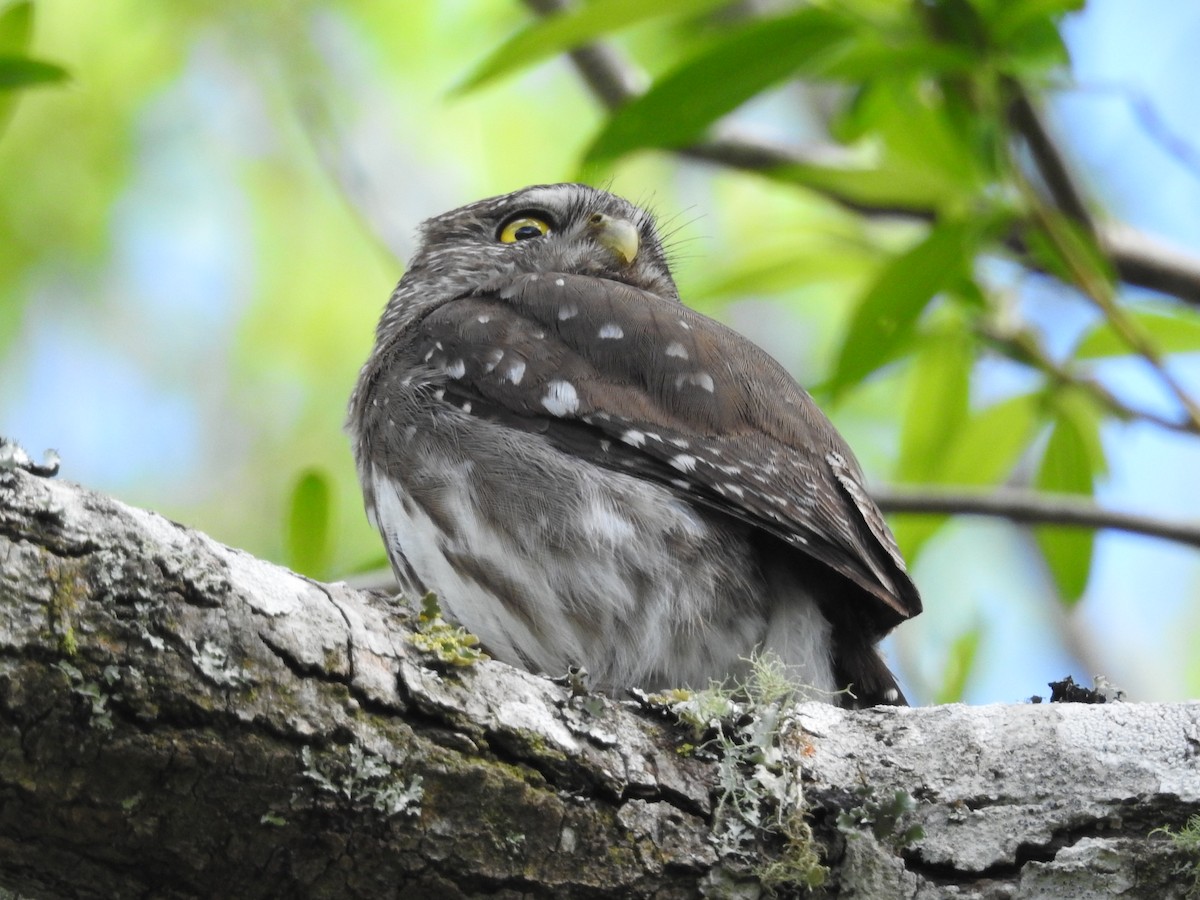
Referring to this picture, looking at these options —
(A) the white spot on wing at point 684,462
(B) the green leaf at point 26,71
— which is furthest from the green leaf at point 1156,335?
(B) the green leaf at point 26,71

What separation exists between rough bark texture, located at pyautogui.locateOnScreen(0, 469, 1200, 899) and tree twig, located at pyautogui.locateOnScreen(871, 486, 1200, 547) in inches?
60.0

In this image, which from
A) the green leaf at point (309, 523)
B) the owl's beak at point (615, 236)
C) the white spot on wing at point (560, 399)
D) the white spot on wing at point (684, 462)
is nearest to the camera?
the white spot on wing at point (684, 462)

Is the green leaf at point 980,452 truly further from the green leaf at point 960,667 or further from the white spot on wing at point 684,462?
the white spot on wing at point 684,462

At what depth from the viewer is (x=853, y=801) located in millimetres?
3074

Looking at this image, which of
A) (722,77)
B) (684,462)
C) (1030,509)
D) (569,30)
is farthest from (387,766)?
(1030,509)

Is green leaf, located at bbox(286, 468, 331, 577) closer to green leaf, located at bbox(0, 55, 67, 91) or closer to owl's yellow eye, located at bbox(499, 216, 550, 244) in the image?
green leaf, located at bbox(0, 55, 67, 91)

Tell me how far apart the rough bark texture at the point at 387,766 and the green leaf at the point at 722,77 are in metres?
1.97

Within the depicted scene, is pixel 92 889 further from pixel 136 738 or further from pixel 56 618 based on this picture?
pixel 56 618

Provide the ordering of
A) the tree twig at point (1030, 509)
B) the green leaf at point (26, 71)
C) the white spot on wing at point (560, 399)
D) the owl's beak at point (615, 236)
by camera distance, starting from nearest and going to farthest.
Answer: the green leaf at point (26, 71), the white spot on wing at point (560, 399), the tree twig at point (1030, 509), the owl's beak at point (615, 236)

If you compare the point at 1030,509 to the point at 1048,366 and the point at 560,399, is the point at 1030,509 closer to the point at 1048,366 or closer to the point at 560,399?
the point at 1048,366

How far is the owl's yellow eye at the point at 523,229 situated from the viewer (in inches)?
243

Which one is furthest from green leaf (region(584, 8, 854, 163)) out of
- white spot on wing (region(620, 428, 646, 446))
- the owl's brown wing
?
white spot on wing (region(620, 428, 646, 446))

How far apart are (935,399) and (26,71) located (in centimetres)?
332

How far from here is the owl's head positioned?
602cm
